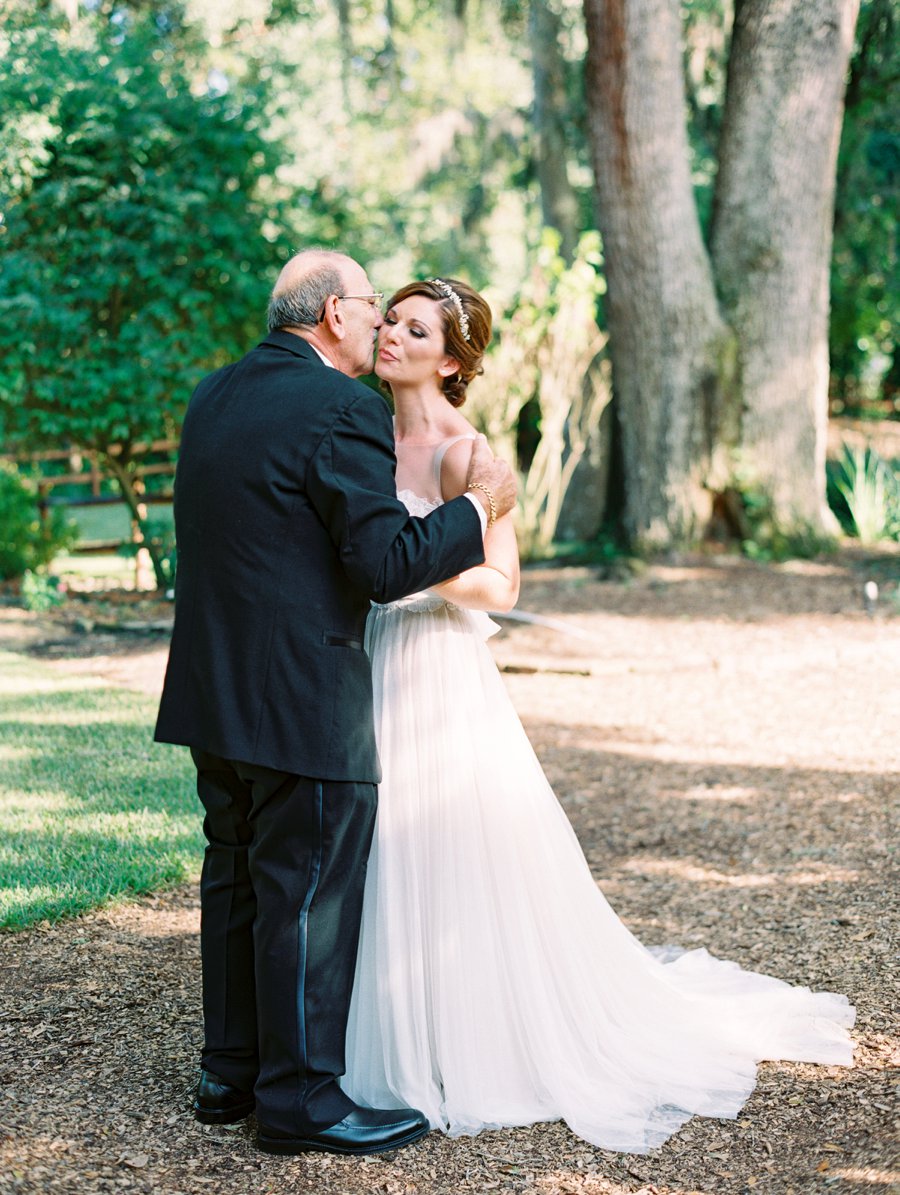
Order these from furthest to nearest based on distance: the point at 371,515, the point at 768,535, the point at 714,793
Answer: the point at 768,535, the point at 714,793, the point at 371,515

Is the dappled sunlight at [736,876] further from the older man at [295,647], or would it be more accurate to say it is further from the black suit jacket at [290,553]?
the black suit jacket at [290,553]

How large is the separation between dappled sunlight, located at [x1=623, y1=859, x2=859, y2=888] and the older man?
6.77 feet

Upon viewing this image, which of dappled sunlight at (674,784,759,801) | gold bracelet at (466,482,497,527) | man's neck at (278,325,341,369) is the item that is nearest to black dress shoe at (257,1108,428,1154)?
gold bracelet at (466,482,497,527)

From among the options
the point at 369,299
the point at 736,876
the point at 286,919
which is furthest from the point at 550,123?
the point at 286,919

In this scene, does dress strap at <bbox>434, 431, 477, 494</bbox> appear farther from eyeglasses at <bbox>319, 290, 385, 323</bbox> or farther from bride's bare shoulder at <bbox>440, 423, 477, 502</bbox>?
eyeglasses at <bbox>319, 290, 385, 323</bbox>

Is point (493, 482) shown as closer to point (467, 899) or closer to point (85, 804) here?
point (467, 899)

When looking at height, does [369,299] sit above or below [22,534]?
above

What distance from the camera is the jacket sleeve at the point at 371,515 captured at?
249cm

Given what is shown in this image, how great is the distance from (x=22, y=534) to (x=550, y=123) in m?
7.98

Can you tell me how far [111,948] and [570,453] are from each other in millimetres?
7958

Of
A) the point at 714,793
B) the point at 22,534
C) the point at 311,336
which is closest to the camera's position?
the point at 311,336

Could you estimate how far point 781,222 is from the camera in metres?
9.95

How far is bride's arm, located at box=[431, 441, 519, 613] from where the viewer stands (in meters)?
2.87

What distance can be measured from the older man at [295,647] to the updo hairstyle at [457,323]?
28 cm
